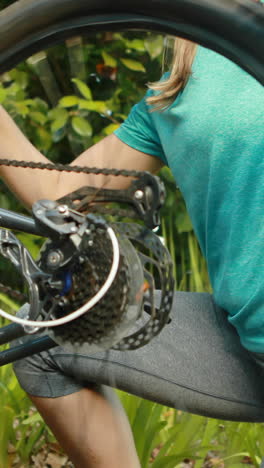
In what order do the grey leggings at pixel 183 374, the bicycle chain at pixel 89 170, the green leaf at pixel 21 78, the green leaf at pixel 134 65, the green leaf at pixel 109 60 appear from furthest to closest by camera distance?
1. the green leaf at pixel 21 78
2. the green leaf at pixel 109 60
3. the green leaf at pixel 134 65
4. the grey leggings at pixel 183 374
5. the bicycle chain at pixel 89 170

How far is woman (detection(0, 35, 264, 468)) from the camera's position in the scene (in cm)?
111

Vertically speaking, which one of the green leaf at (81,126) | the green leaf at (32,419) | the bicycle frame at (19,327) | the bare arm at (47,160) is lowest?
the green leaf at (32,419)

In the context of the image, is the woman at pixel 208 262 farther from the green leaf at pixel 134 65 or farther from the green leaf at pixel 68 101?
the green leaf at pixel 68 101

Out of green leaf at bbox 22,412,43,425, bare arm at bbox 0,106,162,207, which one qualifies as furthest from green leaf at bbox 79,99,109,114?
green leaf at bbox 22,412,43,425

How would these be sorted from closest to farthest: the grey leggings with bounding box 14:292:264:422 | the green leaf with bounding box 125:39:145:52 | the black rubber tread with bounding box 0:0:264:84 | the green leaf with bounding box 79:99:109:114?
1. the black rubber tread with bounding box 0:0:264:84
2. the grey leggings with bounding box 14:292:264:422
3. the green leaf with bounding box 125:39:145:52
4. the green leaf with bounding box 79:99:109:114

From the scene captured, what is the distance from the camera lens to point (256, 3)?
0.64 metres

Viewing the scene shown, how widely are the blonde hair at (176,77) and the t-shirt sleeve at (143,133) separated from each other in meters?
0.10

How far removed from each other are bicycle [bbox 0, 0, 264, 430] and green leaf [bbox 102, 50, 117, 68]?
1106 mm

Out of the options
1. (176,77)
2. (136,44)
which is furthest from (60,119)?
(176,77)

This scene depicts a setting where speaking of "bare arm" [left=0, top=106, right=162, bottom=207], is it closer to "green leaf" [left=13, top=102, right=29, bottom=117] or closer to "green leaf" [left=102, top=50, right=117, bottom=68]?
"green leaf" [left=102, top=50, right=117, bottom=68]

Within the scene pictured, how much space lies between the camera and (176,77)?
1.19 meters

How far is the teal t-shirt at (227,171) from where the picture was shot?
1.09 metres

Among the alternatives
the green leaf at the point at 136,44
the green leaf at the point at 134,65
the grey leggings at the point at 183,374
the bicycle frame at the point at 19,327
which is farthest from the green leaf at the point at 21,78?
the bicycle frame at the point at 19,327

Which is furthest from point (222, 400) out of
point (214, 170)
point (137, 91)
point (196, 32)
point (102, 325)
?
point (137, 91)
